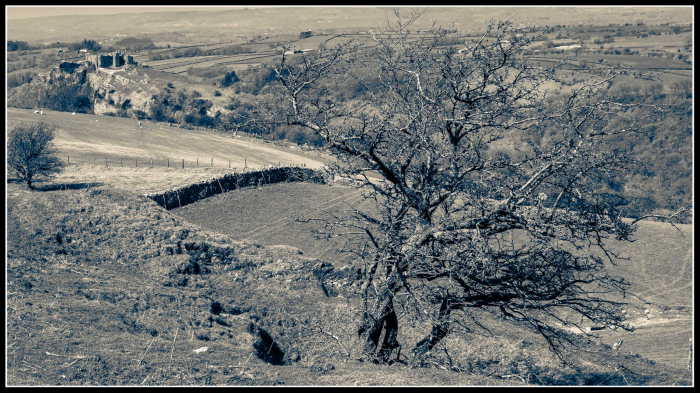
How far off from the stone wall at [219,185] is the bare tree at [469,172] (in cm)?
1827

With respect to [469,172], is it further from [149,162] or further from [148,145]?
[148,145]

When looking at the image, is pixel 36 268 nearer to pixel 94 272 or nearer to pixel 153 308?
pixel 94 272

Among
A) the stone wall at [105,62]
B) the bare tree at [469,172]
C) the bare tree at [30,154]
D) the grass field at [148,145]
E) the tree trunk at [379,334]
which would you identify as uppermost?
the bare tree at [469,172]

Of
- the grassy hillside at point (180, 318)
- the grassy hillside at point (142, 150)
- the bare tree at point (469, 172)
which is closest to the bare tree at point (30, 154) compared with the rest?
the grassy hillside at point (142, 150)

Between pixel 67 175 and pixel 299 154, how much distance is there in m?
46.3

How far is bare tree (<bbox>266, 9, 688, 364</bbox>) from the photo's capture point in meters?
10.4

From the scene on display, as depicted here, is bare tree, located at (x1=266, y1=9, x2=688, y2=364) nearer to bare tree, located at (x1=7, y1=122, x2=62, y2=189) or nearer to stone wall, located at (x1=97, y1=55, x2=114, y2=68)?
bare tree, located at (x1=7, y1=122, x2=62, y2=189)

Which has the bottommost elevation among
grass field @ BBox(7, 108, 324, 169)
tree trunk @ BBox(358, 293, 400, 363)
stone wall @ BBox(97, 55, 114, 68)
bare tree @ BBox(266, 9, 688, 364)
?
grass field @ BBox(7, 108, 324, 169)

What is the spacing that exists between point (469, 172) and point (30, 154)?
2862cm

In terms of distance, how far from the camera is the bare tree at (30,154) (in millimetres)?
32969

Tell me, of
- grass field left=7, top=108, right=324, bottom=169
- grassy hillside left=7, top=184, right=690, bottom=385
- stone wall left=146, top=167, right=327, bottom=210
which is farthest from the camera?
grass field left=7, top=108, right=324, bottom=169

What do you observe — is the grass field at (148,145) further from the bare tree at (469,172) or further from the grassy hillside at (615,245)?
the bare tree at (469,172)

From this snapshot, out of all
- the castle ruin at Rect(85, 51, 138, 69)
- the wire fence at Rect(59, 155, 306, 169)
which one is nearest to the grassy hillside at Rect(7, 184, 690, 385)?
the wire fence at Rect(59, 155, 306, 169)

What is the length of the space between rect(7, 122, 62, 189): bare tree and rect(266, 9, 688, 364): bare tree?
25816mm
